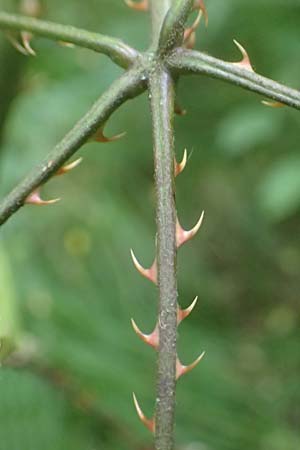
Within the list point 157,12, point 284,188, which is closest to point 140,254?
point 284,188

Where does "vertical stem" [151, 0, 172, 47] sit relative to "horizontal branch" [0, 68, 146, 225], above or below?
above

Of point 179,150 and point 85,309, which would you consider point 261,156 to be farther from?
point 85,309

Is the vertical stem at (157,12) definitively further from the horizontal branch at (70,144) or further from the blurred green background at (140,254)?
the blurred green background at (140,254)

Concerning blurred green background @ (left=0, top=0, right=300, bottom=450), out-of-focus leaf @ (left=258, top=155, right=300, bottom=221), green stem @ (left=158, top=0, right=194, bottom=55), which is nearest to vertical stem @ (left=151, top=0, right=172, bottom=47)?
green stem @ (left=158, top=0, right=194, bottom=55)

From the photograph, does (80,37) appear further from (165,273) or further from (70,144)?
Result: (165,273)

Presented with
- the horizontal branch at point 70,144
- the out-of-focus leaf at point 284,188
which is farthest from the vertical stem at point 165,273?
the out-of-focus leaf at point 284,188

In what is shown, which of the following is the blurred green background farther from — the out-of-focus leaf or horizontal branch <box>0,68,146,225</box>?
horizontal branch <box>0,68,146,225</box>
